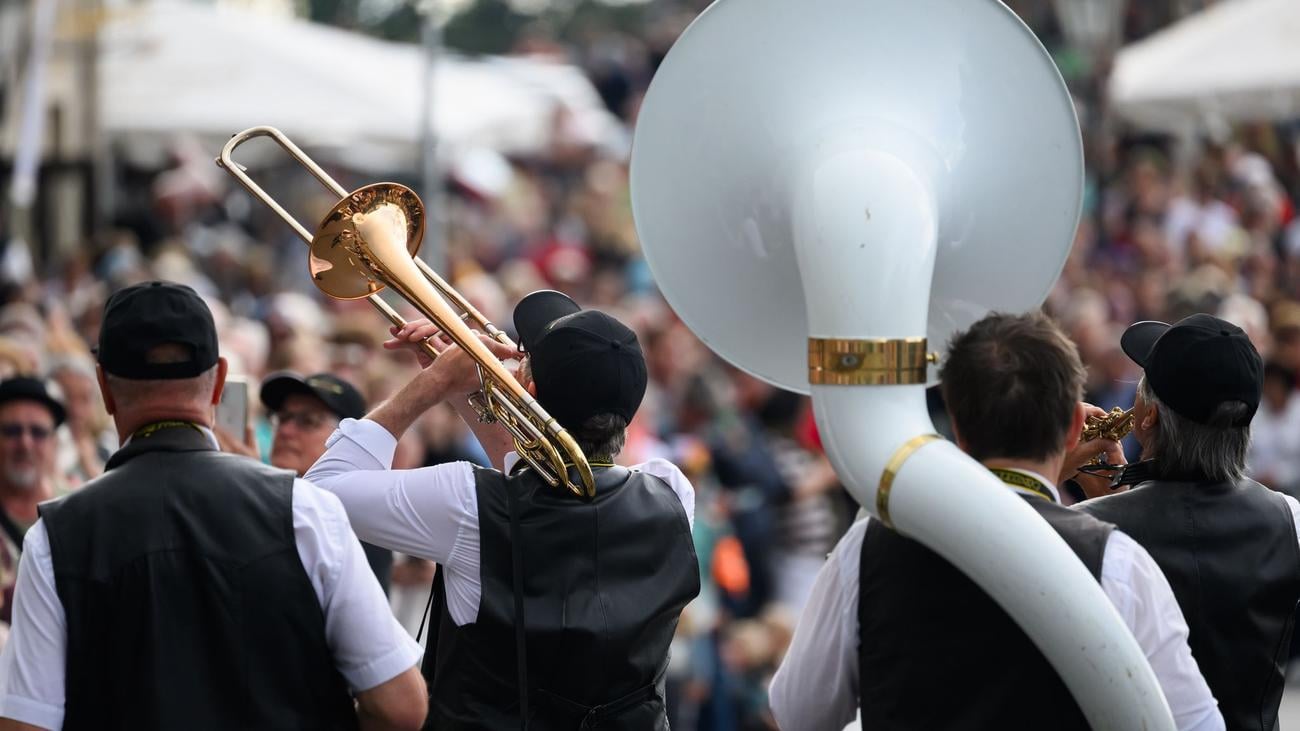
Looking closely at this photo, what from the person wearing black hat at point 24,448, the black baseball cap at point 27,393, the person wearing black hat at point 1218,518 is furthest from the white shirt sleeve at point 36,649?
the black baseball cap at point 27,393

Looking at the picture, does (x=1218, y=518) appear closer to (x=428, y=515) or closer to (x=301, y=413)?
(x=428, y=515)

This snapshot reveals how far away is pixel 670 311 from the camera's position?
38.7 ft

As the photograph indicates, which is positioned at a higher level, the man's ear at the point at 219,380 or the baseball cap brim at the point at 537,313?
the baseball cap brim at the point at 537,313

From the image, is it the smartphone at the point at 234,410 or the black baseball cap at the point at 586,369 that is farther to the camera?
the smartphone at the point at 234,410

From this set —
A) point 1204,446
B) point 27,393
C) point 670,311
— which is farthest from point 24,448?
point 670,311

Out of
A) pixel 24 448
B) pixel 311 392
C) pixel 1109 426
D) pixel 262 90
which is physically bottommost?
pixel 24 448

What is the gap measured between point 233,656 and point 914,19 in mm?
1683

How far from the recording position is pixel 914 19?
3.49 metres

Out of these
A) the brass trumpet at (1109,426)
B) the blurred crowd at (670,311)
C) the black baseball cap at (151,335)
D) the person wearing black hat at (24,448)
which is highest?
the black baseball cap at (151,335)

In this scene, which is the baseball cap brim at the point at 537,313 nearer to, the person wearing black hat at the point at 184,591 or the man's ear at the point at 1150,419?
the person wearing black hat at the point at 184,591

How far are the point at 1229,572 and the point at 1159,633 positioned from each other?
0.44 m

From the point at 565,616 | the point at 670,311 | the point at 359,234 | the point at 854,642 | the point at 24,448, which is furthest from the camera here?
the point at 670,311

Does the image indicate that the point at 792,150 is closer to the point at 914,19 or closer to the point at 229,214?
the point at 914,19

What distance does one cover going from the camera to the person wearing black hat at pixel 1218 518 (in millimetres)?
3445
